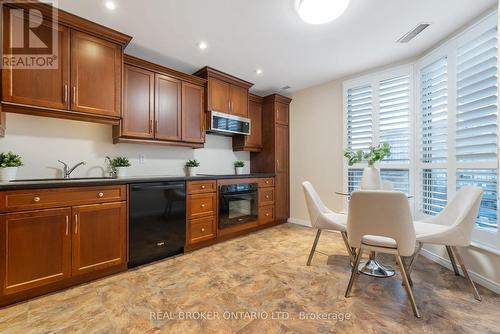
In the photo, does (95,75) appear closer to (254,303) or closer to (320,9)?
(320,9)

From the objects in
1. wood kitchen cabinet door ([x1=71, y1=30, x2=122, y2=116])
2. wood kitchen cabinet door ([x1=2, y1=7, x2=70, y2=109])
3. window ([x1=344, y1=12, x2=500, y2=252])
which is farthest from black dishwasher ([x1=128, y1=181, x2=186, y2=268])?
window ([x1=344, y1=12, x2=500, y2=252])

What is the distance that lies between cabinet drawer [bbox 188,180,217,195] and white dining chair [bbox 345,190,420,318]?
1.87m

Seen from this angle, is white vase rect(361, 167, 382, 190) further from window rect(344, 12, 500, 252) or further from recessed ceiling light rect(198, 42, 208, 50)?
recessed ceiling light rect(198, 42, 208, 50)

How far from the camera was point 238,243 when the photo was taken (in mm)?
3170

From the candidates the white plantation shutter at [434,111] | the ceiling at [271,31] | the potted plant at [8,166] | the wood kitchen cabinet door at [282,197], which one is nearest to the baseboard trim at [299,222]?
the wood kitchen cabinet door at [282,197]

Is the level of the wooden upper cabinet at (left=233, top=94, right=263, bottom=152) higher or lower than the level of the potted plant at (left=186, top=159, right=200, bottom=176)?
higher

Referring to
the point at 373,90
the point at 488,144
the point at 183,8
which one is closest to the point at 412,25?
the point at 373,90

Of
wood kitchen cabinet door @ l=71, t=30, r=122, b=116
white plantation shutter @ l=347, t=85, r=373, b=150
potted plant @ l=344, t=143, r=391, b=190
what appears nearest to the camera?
wood kitchen cabinet door @ l=71, t=30, r=122, b=116

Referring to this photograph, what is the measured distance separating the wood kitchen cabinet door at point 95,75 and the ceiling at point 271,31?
0.24 meters

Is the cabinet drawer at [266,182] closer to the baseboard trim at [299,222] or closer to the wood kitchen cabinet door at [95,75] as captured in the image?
the baseboard trim at [299,222]

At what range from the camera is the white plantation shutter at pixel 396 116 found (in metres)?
2.92

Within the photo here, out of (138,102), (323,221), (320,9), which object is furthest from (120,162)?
(320,9)

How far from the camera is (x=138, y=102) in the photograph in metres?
2.69

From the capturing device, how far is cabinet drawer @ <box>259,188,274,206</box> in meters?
3.79
